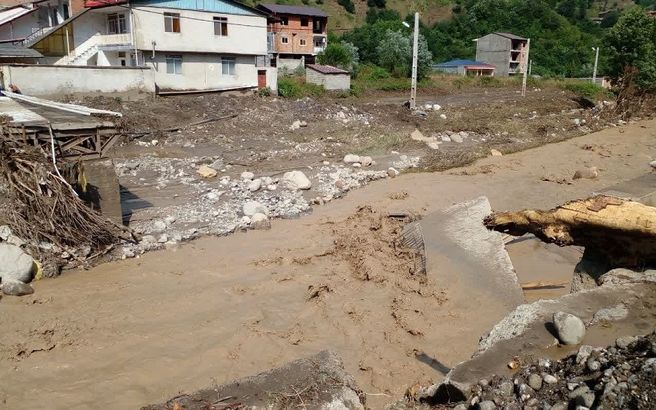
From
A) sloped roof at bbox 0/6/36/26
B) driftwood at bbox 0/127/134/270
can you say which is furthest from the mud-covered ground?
sloped roof at bbox 0/6/36/26

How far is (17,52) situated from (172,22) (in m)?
8.07

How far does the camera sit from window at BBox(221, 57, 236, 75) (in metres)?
29.8

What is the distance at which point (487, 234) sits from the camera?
9367mm

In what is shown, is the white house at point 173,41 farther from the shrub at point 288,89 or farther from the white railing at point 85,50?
the shrub at point 288,89

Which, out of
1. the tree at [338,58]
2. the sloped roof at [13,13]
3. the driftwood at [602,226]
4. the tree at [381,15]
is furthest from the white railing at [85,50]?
the tree at [381,15]

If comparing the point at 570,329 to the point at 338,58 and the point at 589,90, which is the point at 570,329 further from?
the point at 589,90

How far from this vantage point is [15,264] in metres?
9.10

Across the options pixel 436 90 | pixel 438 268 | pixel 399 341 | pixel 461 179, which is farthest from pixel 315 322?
pixel 436 90

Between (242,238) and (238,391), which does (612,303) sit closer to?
(238,391)

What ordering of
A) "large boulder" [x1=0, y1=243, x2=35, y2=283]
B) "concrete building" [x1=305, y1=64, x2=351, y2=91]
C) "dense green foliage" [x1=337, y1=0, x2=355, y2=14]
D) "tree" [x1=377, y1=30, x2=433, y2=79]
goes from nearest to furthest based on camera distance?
"large boulder" [x1=0, y1=243, x2=35, y2=283], "concrete building" [x1=305, y1=64, x2=351, y2=91], "tree" [x1=377, y1=30, x2=433, y2=79], "dense green foliage" [x1=337, y1=0, x2=355, y2=14]

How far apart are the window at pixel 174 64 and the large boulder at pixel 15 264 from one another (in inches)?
784

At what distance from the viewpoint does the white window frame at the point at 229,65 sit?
29.8 m

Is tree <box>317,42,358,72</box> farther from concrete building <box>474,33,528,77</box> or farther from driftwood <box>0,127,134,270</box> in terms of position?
driftwood <box>0,127,134,270</box>

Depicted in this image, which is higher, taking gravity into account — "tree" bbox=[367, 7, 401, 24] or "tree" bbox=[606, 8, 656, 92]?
"tree" bbox=[367, 7, 401, 24]
